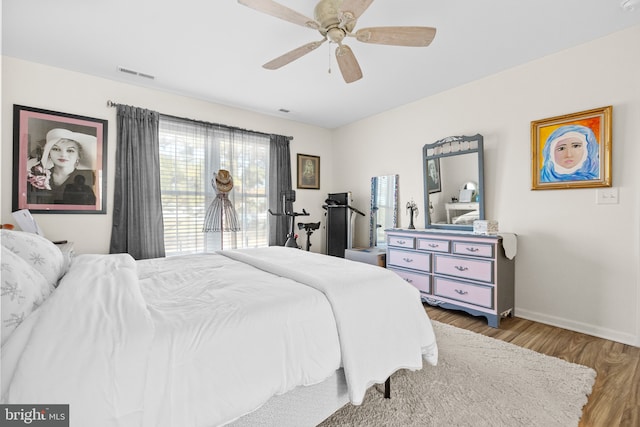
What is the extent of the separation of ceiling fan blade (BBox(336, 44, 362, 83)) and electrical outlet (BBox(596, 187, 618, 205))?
92.2 inches

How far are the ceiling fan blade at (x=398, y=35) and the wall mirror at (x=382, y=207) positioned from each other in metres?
2.35

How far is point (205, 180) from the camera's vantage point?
3.84m

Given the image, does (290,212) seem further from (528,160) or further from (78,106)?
(528,160)

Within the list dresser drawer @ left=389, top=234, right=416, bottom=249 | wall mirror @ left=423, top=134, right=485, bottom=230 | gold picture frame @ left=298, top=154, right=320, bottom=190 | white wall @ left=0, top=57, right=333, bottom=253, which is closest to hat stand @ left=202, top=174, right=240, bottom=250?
white wall @ left=0, top=57, right=333, bottom=253

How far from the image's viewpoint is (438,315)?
302cm

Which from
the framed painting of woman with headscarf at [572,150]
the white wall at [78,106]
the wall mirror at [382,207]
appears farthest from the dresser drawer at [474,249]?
the white wall at [78,106]

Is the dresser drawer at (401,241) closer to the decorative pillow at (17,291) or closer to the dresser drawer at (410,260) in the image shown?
the dresser drawer at (410,260)

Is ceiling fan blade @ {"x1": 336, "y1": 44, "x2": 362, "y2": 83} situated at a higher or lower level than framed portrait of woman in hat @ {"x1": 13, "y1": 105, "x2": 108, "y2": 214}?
higher

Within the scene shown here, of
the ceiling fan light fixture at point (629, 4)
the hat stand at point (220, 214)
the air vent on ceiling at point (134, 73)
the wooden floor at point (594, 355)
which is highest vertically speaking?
the air vent on ceiling at point (134, 73)

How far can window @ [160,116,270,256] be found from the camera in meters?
3.61

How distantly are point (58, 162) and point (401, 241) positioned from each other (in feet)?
12.8

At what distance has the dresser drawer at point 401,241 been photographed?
3.42 m

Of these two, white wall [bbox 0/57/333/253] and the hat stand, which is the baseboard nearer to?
the hat stand

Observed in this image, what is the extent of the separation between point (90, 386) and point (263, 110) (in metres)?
4.00
